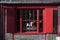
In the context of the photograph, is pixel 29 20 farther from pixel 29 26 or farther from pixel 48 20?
pixel 48 20

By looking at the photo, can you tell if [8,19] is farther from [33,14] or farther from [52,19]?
[52,19]

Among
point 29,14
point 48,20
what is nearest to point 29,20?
point 29,14

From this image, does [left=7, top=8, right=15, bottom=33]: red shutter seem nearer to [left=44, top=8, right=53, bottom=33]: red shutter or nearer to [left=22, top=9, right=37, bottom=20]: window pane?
[left=22, top=9, right=37, bottom=20]: window pane

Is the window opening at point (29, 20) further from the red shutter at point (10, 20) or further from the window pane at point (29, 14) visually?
the red shutter at point (10, 20)

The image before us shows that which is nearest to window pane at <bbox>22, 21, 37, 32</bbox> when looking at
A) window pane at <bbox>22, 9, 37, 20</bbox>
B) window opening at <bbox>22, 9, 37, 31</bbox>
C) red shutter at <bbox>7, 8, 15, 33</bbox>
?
window opening at <bbox>22, 9, 37, 31</bbox>

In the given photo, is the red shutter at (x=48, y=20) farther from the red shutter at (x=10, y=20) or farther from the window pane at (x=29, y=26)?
the red shutter at (x=10, y=20)

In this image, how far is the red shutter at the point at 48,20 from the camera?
14023mm

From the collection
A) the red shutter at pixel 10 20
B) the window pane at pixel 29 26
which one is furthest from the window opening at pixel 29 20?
the red shutter at pixel 10 20

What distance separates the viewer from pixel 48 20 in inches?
553

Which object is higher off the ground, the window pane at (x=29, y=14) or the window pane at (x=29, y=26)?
the window pane at (x=29, y=14)

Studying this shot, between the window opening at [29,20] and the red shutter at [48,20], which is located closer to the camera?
the red shutter at [48,20]

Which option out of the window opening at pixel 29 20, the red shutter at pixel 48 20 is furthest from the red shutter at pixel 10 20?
the red shutter at pixel 48 20

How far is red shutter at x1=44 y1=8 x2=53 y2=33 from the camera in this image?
46.0ft

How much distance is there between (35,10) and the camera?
14258mm
